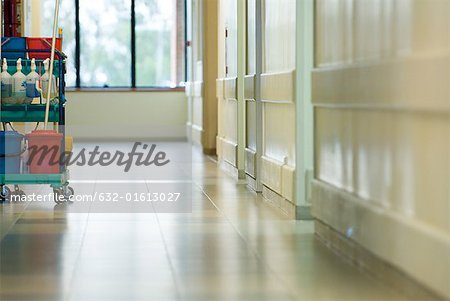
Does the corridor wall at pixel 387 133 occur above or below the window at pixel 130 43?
below

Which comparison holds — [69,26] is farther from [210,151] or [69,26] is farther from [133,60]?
[210,151]

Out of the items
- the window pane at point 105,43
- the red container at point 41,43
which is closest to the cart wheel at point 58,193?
the red container at point 41,43

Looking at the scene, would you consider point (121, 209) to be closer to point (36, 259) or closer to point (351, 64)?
point (36, 259)

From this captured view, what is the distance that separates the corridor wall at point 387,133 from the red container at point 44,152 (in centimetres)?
232

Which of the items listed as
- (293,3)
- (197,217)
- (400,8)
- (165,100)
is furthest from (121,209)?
(165,100)

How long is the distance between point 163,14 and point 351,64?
1324cm

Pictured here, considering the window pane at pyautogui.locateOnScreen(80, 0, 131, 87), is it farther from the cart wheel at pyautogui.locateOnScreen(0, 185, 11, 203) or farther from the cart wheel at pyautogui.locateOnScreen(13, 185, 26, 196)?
the cart wheel at pyautogui.locateOnScreen(0, 185, 11, 203)

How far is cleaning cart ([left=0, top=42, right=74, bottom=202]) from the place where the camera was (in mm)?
7184

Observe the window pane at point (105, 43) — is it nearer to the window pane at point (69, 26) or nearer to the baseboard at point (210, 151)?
the window pane at point (69, 26)

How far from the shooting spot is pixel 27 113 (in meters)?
7.52

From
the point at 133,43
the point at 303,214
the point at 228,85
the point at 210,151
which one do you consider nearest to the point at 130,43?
the point at 133,43

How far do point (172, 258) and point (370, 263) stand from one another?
0.97m

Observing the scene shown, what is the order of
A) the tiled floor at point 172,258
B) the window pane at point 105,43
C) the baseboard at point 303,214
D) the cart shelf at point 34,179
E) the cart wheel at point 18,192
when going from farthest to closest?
the window pane at point 105,43, the cart wheel at point 18,192, the cart shelf at point 34,179, the baseboard at point 303,214, the tiled floor at point 172,258

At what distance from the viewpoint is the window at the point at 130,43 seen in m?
17.5
